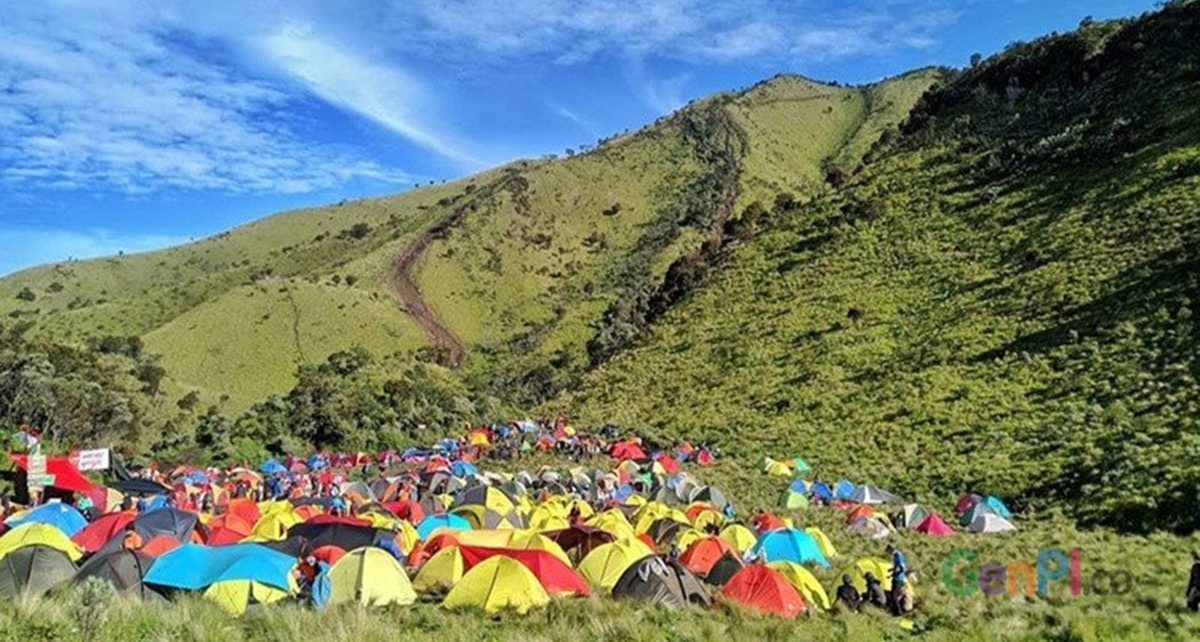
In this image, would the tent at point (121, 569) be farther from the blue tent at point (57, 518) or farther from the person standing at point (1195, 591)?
the person standing at point (1195, 591)

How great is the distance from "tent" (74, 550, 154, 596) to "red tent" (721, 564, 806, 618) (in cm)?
873

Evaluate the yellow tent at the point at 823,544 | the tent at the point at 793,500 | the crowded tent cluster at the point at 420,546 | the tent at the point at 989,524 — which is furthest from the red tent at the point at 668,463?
the yellow tent at the point at 823,544

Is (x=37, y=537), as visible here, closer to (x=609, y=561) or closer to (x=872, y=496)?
(x=609, y=561)

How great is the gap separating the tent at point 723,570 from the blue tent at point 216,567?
6.93 meters

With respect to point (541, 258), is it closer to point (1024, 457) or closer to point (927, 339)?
point (927, 339)

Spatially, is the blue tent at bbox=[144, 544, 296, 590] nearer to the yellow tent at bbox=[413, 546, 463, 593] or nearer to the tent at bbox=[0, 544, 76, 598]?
the tent at bbox=[0, 544, 76, 598]

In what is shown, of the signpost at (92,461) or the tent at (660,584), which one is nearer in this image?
the tent at (660,584)

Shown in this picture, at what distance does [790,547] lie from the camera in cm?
1759

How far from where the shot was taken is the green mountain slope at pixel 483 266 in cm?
7744

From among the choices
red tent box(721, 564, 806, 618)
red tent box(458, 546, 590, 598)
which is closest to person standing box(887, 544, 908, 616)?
red tent box(721, 564, 806, 618)

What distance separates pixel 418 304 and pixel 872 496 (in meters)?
70.6

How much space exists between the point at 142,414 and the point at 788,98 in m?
113

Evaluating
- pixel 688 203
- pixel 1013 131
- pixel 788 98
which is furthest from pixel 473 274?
pixel 788 98

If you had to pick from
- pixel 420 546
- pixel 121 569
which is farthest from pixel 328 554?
pixel 121 569
